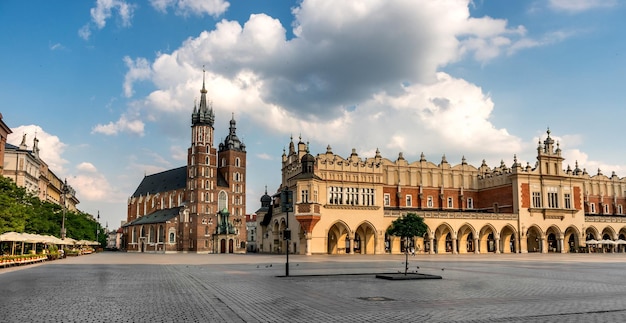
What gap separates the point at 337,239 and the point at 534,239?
32.5 meters

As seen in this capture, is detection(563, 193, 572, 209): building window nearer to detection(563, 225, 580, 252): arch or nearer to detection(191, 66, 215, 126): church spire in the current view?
detection(563, 225, 580, 252): arch

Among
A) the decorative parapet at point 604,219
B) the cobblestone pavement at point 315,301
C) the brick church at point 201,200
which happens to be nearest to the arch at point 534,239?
the decorative parapet at point 604,219

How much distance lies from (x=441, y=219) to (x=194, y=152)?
70126 mm

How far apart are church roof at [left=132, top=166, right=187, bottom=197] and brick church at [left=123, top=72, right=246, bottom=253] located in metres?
0.37

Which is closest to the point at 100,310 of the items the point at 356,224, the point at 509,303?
the point at 509,303

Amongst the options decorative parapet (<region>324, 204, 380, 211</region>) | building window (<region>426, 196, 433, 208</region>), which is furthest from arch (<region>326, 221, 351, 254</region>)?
building window (<region>426, 196, 433, 208</region>)

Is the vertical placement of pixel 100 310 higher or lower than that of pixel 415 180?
lower

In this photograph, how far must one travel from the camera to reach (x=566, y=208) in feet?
258

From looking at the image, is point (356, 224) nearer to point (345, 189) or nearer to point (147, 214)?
point (345, 189)

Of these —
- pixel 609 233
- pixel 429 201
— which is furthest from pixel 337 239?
pixel 609 233

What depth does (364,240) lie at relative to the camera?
230 feet

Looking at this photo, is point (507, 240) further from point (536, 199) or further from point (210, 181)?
point (210, 181)

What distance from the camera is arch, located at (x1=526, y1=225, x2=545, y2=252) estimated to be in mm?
76500

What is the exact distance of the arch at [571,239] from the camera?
79188 mm
